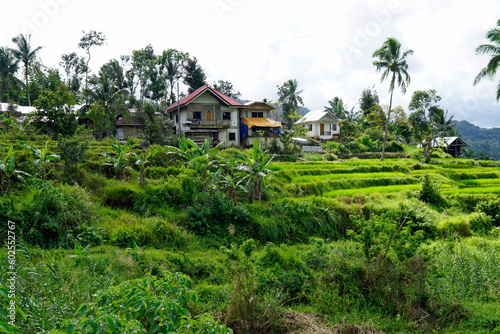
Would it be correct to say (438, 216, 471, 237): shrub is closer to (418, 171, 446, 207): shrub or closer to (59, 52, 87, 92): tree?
(418, 171, 446, 207): shrub

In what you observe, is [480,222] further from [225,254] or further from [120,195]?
[120,195]

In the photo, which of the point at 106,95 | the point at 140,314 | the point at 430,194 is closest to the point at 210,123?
the point at 106,95

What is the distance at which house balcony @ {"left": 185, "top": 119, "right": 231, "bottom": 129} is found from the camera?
30.5m

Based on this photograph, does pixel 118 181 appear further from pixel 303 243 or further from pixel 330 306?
pixel 330 306

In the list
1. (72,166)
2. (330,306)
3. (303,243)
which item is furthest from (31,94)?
(330,306)

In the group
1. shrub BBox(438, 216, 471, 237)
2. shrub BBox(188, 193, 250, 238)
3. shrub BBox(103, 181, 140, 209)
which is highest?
shrub BBox(103, 181, 140, 209)

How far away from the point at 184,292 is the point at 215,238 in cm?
718

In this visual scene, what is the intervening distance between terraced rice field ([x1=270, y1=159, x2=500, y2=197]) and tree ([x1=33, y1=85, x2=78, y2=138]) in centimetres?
1230

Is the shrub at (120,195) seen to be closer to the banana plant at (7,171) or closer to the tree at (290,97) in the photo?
the banana plant at (7,171)

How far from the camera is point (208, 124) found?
30703mm

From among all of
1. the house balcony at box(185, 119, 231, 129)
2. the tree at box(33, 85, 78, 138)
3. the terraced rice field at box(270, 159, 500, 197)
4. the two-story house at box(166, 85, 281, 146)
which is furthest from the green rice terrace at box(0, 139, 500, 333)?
the two-story house at box(166, 85, 281, 146)

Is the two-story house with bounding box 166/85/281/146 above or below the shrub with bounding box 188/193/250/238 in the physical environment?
above

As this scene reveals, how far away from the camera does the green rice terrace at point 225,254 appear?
155 inches

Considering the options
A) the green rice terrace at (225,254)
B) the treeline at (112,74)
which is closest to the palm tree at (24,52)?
the treeline at (112,74)
